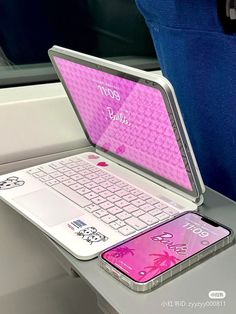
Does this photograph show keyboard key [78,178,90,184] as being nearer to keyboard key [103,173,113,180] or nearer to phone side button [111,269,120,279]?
keyboard key [103,173,113,180]

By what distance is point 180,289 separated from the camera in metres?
0.51

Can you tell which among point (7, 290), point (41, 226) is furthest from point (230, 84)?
point (7, 290)

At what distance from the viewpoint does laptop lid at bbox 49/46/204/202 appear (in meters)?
0.59

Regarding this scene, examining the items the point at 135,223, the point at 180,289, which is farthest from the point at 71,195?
the point at 180,289

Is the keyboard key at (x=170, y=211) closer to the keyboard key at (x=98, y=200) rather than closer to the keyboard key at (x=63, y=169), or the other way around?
the keyboard key at (x=98, y=200)

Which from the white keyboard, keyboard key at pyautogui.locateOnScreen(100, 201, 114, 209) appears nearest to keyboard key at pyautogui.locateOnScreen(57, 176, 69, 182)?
the white keyboard

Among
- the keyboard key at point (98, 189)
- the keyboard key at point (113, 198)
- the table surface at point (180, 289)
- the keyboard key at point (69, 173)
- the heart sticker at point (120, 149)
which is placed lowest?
the table surface at point (180, 289)

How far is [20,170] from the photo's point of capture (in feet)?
2.60

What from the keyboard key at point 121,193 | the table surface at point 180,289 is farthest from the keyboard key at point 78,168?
the table surface at point 180,289

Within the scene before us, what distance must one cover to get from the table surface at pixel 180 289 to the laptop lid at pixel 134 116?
124 millimetres

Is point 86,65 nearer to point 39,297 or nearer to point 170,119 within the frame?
point 170,119

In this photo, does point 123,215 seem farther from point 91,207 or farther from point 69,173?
point 69,173

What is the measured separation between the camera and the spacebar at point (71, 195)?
2.20 feet

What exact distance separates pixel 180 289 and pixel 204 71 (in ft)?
0.88
